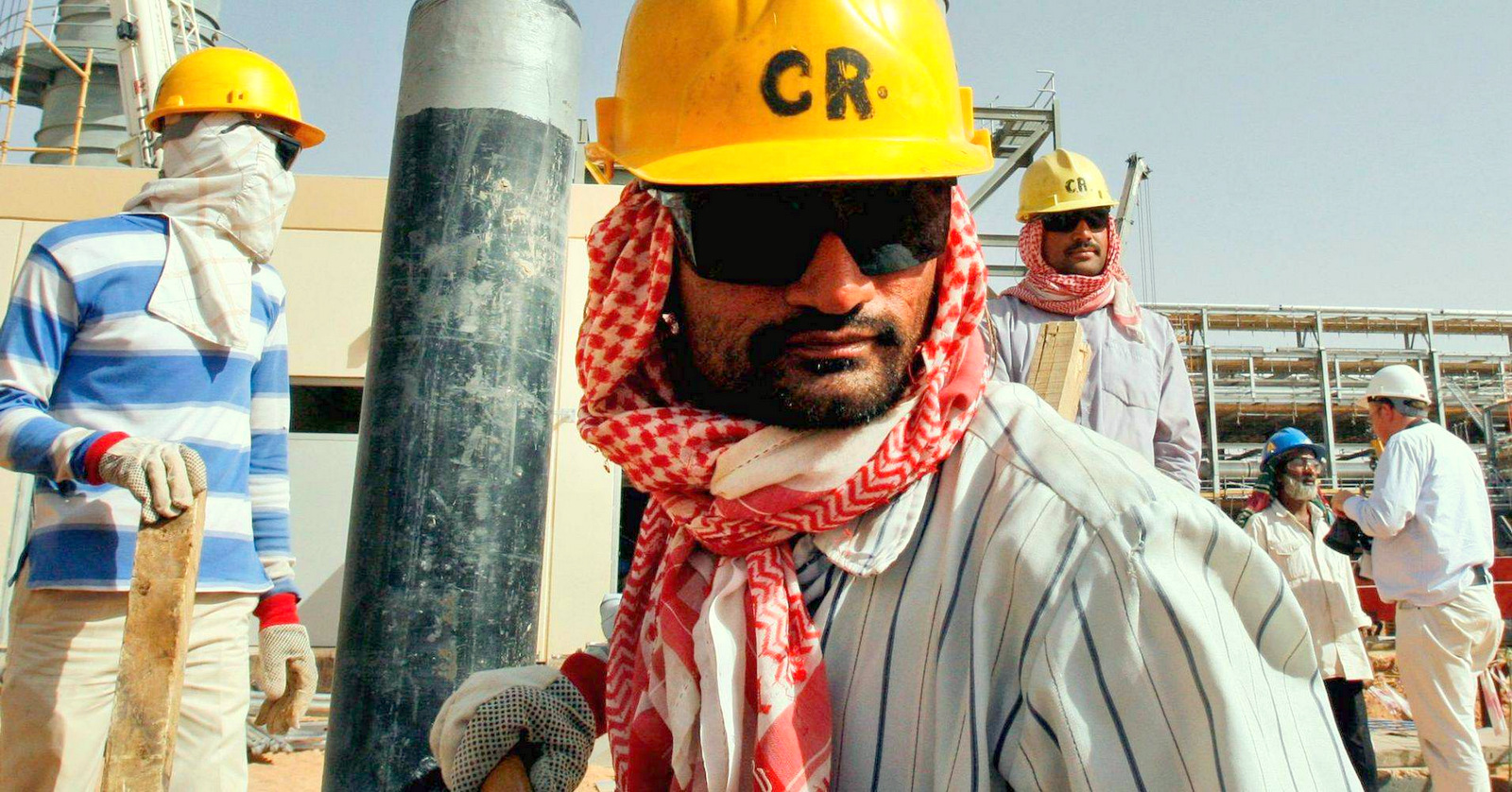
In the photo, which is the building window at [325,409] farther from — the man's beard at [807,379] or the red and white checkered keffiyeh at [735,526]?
the man's beard at [807,379]

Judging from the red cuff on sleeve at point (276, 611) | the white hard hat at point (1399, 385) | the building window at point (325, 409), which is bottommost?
the red cuff on sleeve at point (276, 611)

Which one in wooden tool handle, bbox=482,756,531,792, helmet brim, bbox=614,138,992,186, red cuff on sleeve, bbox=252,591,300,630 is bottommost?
wooden tool handle, bbox=482,756,531,792

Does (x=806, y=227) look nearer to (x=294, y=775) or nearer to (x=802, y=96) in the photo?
(x=802, y=96)

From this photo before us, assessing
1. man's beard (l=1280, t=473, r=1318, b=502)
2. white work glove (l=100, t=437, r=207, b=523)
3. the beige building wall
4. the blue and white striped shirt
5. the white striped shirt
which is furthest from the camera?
the beige building wall

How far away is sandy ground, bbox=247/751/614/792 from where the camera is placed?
556 centimetres

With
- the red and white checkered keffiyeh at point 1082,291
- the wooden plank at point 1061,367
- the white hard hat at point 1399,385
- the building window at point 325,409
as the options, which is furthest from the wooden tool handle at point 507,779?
the building window at point 325,409

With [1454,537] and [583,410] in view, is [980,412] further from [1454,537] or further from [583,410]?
[1454,537]

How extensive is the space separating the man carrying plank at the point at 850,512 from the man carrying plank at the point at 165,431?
158cm

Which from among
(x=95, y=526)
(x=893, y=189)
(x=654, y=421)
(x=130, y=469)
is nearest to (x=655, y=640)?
(x=654, y=421)

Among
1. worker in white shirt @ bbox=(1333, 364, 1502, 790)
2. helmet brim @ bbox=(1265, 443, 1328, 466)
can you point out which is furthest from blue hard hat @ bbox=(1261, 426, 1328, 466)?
worker in white shirt @ bbox=(1333, 364, 1502, 790)

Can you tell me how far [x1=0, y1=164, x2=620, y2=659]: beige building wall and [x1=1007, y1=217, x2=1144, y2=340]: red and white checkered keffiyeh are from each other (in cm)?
587

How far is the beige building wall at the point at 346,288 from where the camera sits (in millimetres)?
9016

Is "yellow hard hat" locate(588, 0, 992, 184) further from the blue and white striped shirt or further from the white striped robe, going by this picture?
the blue and white striped shirt

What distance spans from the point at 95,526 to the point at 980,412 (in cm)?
250
